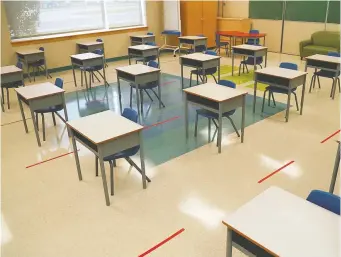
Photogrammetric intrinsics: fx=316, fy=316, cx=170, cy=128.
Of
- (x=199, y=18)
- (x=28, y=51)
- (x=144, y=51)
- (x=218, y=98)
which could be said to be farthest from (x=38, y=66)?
(x=218, y=98)

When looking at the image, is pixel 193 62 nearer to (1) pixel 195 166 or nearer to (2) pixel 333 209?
(1) pixel 195 166

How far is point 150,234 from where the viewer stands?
10.3 ft

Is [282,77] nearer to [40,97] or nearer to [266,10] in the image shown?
[40,97]

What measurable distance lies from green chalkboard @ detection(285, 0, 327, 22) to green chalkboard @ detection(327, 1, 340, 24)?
15cm

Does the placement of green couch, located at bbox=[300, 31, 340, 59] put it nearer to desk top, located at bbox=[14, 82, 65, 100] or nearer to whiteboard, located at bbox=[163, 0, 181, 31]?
whiteboard, located at bbox=[163, 0, 181, 31]

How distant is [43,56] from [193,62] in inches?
171

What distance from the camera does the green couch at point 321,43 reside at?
30.7 ft

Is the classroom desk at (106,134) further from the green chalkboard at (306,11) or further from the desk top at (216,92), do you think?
the green chalkboard at (306,11)

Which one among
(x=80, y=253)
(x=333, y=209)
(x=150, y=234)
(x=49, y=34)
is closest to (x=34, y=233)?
(x=80, y=253)

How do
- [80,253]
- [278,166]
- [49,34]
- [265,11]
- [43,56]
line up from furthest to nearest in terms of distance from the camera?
[265,11] → [49,34] → [43,56] → [278,166] → [80,253]

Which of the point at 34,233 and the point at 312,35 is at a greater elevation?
the point at 312,35

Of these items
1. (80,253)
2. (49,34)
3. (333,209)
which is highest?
(49,34)

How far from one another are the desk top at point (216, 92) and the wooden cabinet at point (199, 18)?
284 inches

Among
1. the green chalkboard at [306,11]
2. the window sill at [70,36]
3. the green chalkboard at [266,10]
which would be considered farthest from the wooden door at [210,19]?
the green chalkboard at [306,11]
